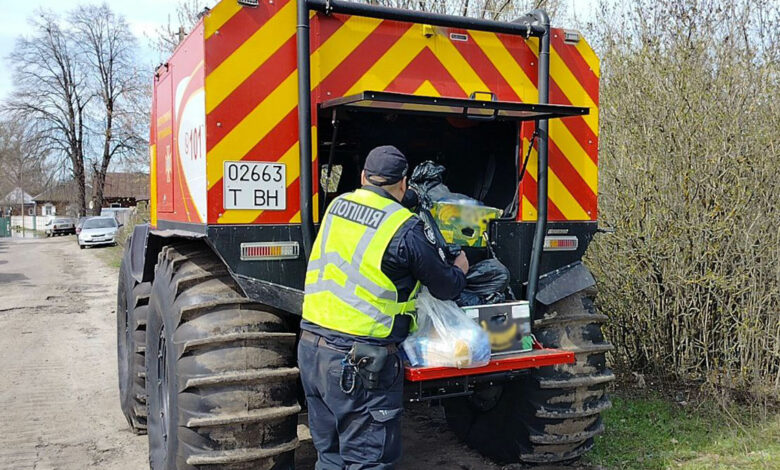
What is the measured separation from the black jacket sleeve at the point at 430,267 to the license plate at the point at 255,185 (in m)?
0.74

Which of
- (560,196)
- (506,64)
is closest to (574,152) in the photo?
(560,196)

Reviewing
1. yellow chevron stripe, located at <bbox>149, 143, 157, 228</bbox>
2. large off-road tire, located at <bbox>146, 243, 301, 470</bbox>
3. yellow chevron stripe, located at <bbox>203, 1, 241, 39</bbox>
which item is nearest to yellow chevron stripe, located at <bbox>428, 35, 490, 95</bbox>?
yellow chevron stripe, located at <bbox>203, 1, 241, 39</bbox>

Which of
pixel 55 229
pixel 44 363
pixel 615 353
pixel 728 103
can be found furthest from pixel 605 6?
pixel 55 229

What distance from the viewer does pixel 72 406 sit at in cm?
617

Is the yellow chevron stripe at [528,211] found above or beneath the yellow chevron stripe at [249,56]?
beneath

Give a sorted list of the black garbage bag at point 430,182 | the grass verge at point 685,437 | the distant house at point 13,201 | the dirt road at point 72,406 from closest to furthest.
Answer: the black garbage bag at point 430,182 → the grass verge at point 685,437 → the dirt road at point 72,406 → the distant house at point 13,201

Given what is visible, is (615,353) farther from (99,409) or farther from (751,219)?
(99,409)

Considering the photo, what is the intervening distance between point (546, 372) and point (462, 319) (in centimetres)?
85

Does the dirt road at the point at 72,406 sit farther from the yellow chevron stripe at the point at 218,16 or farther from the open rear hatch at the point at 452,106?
the yellow chevron stripe at the point at 218,16

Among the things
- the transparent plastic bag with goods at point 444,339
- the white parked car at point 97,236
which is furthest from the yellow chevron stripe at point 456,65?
the white parked car at point 97,236

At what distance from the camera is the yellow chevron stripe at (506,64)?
389cm

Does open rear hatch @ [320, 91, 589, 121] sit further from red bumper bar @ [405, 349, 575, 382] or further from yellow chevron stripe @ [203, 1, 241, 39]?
red bumper bar @ [405, 349, 575, 382]

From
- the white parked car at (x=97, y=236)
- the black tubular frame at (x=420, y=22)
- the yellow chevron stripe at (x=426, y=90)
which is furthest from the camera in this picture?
the white parked car at (x=97, y=236)

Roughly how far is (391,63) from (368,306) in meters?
1.38
